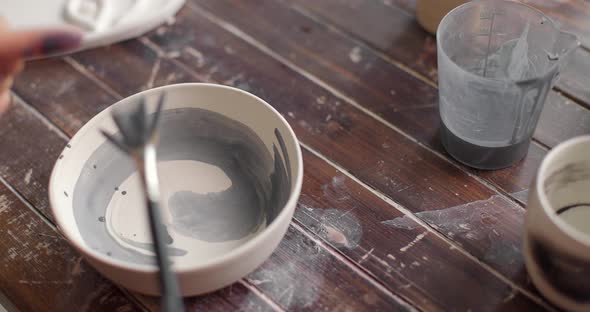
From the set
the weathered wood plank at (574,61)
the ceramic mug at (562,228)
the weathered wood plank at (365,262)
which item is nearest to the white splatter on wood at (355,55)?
the weathered wood plank at (574,61)

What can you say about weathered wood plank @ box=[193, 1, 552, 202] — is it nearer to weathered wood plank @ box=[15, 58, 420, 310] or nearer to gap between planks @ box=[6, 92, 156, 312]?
weathered wood plank @ box=[15, 58, 420, 310]

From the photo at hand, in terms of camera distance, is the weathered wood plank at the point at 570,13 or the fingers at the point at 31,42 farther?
the weathered wood plank at the point at 570,13

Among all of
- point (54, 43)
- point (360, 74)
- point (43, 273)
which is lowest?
point (43, 273)

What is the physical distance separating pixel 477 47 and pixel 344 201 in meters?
0.26

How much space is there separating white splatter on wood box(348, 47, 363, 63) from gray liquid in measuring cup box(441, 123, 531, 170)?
0.19m

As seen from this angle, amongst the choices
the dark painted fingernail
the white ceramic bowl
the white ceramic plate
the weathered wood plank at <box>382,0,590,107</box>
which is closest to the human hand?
the dark painted fingernail

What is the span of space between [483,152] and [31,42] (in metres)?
0.50

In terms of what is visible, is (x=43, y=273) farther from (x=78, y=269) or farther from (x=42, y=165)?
(x=42, y=165)

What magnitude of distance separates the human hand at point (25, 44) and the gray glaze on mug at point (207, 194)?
16cm

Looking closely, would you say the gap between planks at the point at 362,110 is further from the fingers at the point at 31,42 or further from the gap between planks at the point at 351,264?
the fingers at the point at 31,42

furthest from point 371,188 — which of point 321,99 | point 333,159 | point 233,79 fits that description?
point 233,79

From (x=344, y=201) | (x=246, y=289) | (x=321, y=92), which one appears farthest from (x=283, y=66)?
(x=246, y=289)

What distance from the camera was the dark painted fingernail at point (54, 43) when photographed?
554 mm

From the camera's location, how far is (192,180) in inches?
28.8
